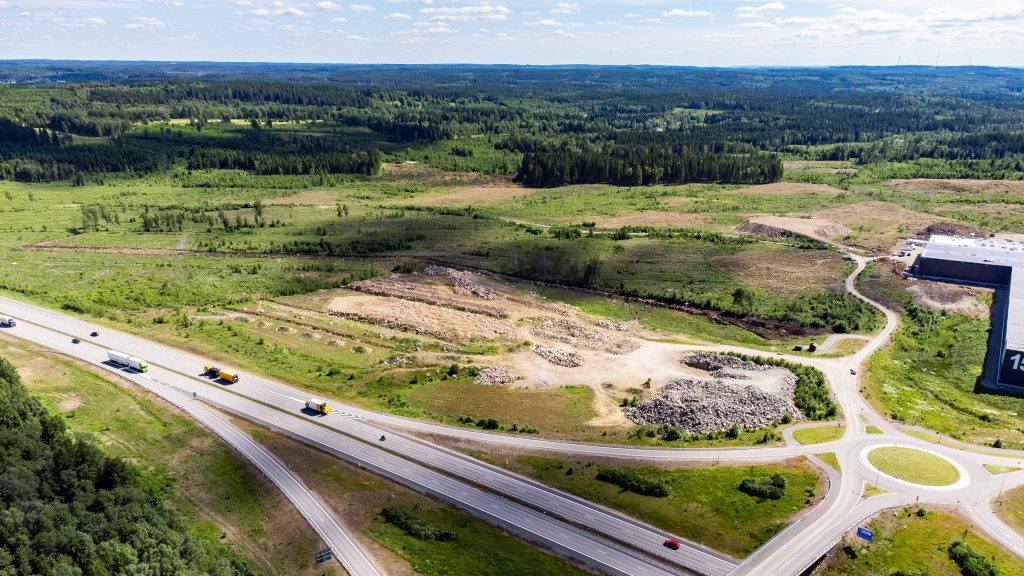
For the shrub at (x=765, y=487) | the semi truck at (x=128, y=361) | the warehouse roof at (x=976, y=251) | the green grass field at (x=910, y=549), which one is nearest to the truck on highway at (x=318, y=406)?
the semi truck at (x=128, y=361)

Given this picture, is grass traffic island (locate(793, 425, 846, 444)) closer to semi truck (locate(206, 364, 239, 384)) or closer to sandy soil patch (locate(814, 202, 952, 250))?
semi truck (locate(206, 364, 239, 384))

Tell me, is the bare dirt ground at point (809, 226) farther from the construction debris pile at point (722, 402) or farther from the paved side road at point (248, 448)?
the paved side road at point (248, 448)

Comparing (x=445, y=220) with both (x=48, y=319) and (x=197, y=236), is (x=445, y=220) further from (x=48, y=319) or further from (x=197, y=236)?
(x=48, y=319)

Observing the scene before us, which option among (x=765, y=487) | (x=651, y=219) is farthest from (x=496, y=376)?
(x=651, y=219)

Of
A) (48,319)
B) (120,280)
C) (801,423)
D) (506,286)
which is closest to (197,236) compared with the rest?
(120,280)

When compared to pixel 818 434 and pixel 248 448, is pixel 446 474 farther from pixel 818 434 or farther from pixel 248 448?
pixel 818 434

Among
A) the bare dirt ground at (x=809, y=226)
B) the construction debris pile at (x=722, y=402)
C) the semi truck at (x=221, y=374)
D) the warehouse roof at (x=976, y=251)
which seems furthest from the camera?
the bare dirt ground at (x=809, y=226)
